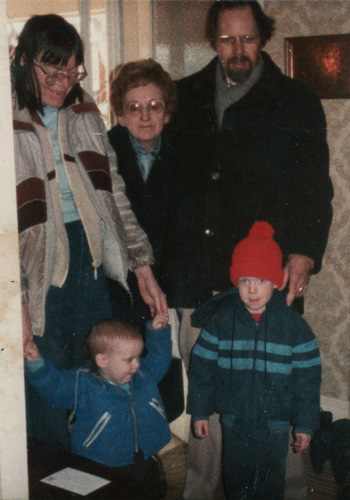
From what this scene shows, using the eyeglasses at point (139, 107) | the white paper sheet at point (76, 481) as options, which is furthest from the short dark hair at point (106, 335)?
the eyeglasses at point (139, 107)

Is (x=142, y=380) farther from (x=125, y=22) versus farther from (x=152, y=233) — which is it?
(x=125, y=22)

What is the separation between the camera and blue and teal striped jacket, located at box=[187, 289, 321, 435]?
161cm

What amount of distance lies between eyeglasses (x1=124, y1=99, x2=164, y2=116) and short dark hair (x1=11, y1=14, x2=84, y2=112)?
0.29m

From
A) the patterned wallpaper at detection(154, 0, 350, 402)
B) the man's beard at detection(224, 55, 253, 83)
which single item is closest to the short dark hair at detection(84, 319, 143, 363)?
the man's beard at detection(224, 55, 253, 83)

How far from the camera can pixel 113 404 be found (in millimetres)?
1567

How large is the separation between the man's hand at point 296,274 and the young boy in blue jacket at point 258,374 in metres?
0.03

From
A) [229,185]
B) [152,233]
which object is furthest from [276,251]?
[152,233]

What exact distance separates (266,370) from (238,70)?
832 mm

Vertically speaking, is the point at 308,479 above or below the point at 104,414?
below

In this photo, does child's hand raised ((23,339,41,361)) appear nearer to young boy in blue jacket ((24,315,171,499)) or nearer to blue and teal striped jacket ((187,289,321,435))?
young boy in blue jacket ((24,315,171,499))

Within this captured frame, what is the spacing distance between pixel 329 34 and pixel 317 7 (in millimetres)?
120

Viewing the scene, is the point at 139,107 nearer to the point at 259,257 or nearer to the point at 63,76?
the point at 63,76

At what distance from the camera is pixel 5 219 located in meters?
0.99

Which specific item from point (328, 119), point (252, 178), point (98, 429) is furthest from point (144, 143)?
point (328, 119)
